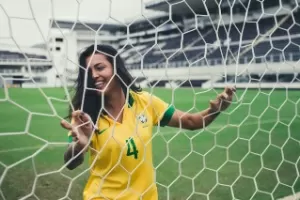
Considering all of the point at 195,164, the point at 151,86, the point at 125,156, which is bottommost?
the point at 195,164

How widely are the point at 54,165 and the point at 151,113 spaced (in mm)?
1116

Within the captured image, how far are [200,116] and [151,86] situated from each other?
5.3 inches

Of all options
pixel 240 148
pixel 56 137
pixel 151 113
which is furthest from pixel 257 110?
pixel 151 113

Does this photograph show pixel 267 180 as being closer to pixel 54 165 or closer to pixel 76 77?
pixel 54 165

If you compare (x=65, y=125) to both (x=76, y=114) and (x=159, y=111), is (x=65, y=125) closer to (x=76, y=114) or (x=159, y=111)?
(x=76, y=114)

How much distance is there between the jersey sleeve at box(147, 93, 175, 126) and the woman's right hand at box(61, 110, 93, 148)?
0.61 ft

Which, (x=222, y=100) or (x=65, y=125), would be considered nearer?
(x=65, y=125)

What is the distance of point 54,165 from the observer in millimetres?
1812

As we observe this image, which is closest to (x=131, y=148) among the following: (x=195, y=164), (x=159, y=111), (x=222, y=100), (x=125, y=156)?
(x=125, y=156)

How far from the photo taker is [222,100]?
868 mm

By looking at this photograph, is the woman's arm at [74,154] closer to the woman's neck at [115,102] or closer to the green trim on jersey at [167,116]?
the woman's neck at [115,102]

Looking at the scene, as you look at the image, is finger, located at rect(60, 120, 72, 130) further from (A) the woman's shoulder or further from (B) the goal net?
(A) the woman's shoulder

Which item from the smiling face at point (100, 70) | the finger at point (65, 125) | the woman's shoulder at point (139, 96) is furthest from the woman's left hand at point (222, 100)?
the finger at point (65, 125)

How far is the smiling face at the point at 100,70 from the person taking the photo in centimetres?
69
